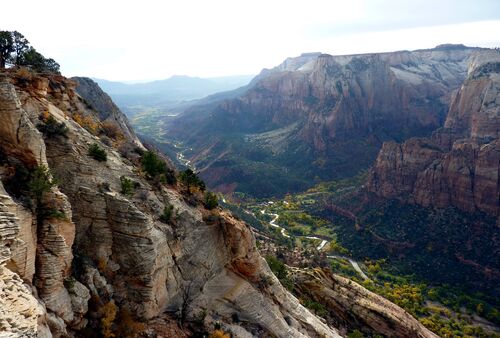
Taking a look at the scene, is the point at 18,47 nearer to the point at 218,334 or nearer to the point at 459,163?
the point at 218,334

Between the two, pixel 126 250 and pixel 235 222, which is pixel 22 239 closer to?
pixel 126 250

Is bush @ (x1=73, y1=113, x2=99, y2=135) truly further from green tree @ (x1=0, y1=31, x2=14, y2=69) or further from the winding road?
the winding road

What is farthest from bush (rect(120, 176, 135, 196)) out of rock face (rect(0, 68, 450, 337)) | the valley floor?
the valley floor

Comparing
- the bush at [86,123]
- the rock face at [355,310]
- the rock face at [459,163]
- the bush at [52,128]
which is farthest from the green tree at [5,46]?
the rock face at [459,163]

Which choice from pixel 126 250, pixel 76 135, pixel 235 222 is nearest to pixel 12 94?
pixel 76 135

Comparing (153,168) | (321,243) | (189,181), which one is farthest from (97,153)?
(321,243)

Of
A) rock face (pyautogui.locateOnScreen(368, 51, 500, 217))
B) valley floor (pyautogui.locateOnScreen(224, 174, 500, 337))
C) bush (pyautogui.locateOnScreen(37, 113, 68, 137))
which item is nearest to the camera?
bush (pyautogui.locateOnScreen(37, 113, 68, 137))
